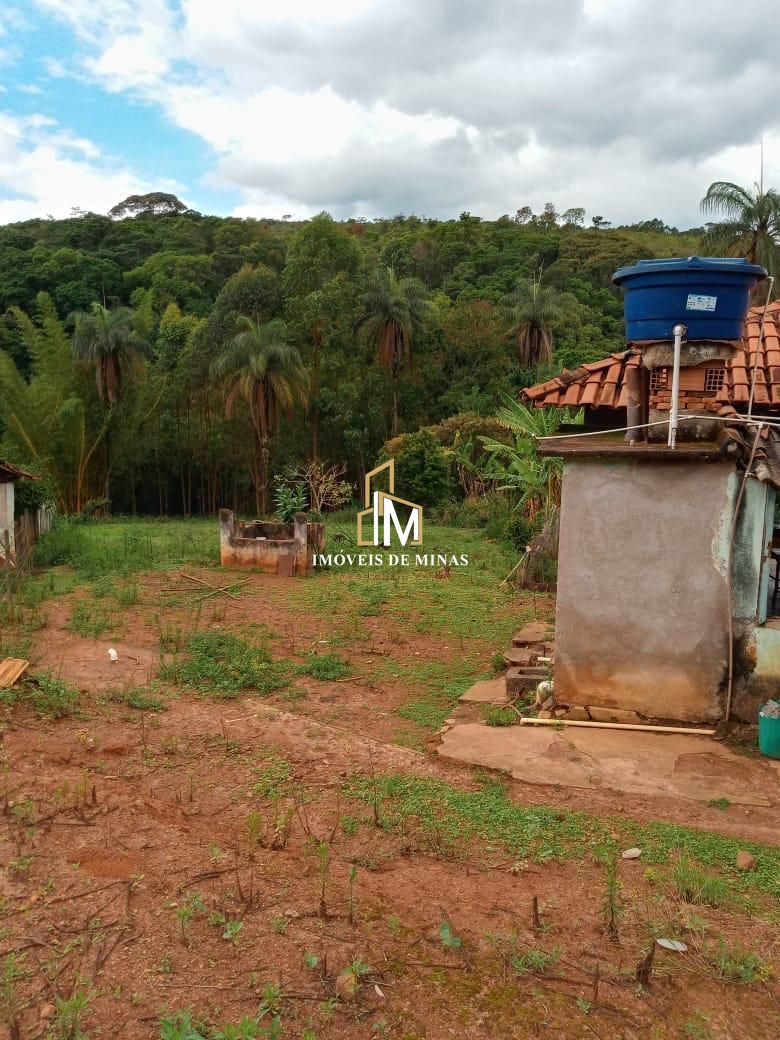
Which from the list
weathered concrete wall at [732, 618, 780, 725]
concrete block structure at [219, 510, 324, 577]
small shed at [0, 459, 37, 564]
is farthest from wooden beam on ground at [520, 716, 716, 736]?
small shed at [0, 459, 37, 564]

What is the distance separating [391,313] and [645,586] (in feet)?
67.1

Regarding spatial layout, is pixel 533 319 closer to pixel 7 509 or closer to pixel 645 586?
pixel 7 509

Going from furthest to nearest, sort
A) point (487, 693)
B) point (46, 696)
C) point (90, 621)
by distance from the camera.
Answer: point (90, 621)
point (487, 693)
point (46, 696)

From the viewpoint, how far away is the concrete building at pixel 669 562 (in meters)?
5.56

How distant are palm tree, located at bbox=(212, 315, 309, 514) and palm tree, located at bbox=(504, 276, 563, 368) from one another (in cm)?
821

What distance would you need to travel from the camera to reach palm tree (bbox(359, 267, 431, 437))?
24.9 metres

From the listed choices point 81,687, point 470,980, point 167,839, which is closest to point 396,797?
point 167,839

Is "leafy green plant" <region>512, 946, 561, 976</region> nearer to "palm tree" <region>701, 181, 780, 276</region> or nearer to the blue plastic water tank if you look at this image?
the blue plastic water tank

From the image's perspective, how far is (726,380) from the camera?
6977 mm

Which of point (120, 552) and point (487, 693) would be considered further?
point (120, 552)

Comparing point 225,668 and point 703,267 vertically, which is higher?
point 703,267

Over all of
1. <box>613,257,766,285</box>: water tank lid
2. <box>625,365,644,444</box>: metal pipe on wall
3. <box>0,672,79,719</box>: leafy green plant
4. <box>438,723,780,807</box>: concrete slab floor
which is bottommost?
<box>0,672,79,719</box>: leafy green plant

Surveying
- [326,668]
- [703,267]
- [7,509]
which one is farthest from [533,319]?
[703,267]

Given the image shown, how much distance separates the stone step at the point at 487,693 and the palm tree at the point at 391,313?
19.4 m
